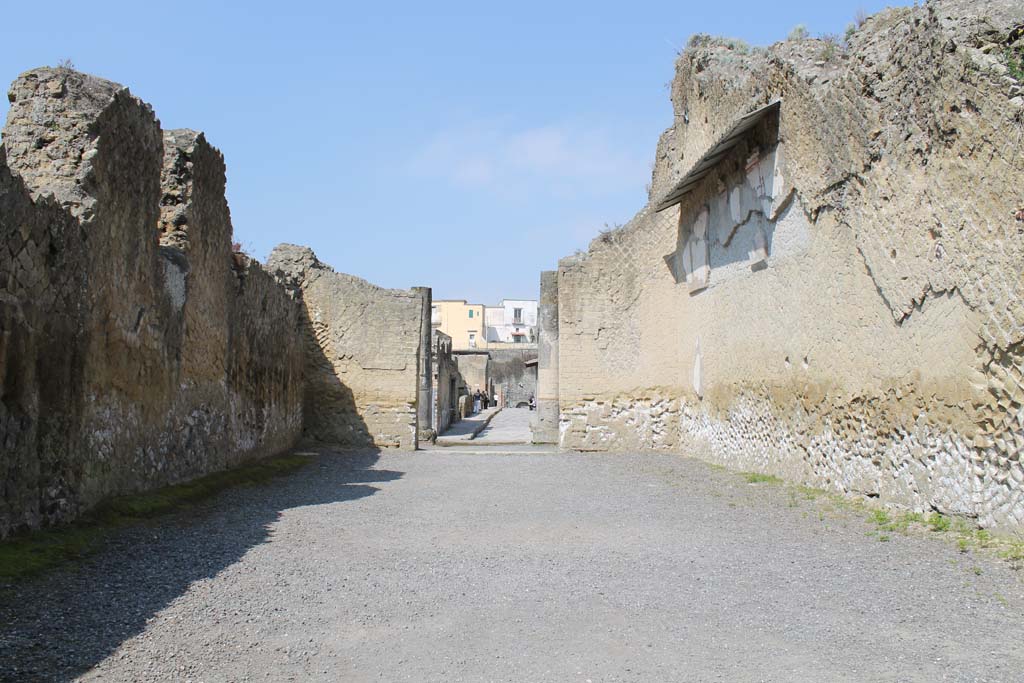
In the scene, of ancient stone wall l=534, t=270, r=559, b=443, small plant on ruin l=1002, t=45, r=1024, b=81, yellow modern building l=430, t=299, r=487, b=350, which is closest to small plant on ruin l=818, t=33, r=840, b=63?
small plant on ruin l=1002, t=45, r=1024, b=81

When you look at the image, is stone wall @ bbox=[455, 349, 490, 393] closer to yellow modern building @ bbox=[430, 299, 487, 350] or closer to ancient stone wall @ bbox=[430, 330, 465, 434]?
ancient stone wall @ bbox=[430, 330, 465, 434]

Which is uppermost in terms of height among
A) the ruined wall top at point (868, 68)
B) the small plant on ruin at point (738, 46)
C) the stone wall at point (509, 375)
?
the small plant on ruin at point (738, 46)

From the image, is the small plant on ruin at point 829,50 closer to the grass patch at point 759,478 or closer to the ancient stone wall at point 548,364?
the grass patch at point 759,478

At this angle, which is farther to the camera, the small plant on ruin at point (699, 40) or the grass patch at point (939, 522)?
the small plant on ruin at point (699, 40)

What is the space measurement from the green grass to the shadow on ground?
11cm

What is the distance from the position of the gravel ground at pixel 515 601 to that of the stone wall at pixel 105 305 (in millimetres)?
732

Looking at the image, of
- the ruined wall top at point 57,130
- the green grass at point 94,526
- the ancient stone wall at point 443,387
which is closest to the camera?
the green grass at point 94,526

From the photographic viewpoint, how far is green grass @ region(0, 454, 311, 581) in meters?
4.86

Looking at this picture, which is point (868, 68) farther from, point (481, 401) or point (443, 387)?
point (481, 401)

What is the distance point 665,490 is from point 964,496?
12.0ft

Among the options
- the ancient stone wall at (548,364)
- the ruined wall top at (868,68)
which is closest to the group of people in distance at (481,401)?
the ancient stone wall at (548,364)

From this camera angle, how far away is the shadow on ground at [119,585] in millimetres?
3615

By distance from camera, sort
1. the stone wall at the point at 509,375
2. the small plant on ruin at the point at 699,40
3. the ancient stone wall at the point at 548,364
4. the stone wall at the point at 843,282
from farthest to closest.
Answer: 1. the stone wall at the point at 509,375
2. the ancient stone wall at the point at 548,364
3. the small plant on ruin at the point at 699,40
4. the stone wall at the point at 843,282

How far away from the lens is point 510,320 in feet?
255
